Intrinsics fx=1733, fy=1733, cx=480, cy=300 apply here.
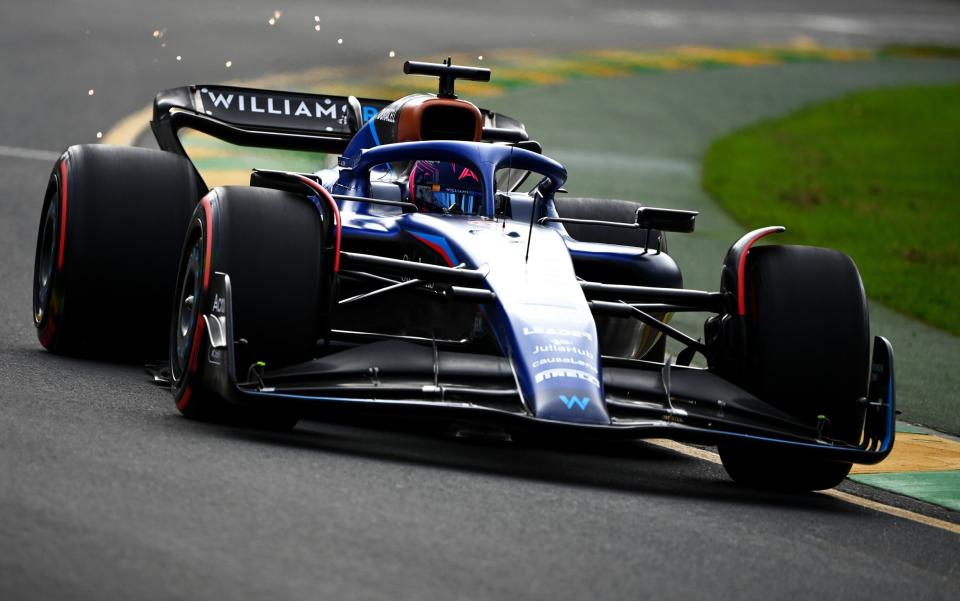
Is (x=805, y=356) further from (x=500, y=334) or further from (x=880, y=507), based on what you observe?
(x=500, y=334)

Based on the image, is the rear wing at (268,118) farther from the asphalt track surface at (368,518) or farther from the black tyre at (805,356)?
the black tyre at (805,356)

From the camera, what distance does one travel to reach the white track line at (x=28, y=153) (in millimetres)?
17344

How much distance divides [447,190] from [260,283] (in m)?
1.78

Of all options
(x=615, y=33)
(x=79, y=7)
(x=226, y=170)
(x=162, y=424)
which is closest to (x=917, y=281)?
(x=226, y=170)

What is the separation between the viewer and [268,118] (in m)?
11.3

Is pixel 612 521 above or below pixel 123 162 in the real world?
below

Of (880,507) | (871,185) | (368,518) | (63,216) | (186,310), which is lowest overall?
(871,185)

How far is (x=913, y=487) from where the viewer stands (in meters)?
8.18

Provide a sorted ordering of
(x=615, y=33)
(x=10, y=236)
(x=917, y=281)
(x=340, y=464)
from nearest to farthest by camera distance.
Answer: (x=340, y=464), (x=10, y=236), (x=917, y=281), (x=615, y=33)

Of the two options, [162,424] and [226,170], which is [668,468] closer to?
[162,424]

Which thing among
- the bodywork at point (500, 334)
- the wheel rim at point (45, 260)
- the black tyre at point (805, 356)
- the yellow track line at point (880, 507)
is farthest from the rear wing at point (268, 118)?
the black tyre at point (805, 356)

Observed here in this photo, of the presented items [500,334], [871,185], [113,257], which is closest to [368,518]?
[500,334]

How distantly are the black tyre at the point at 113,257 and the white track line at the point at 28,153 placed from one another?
8.50 meters

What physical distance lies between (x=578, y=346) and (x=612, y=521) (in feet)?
3.38
